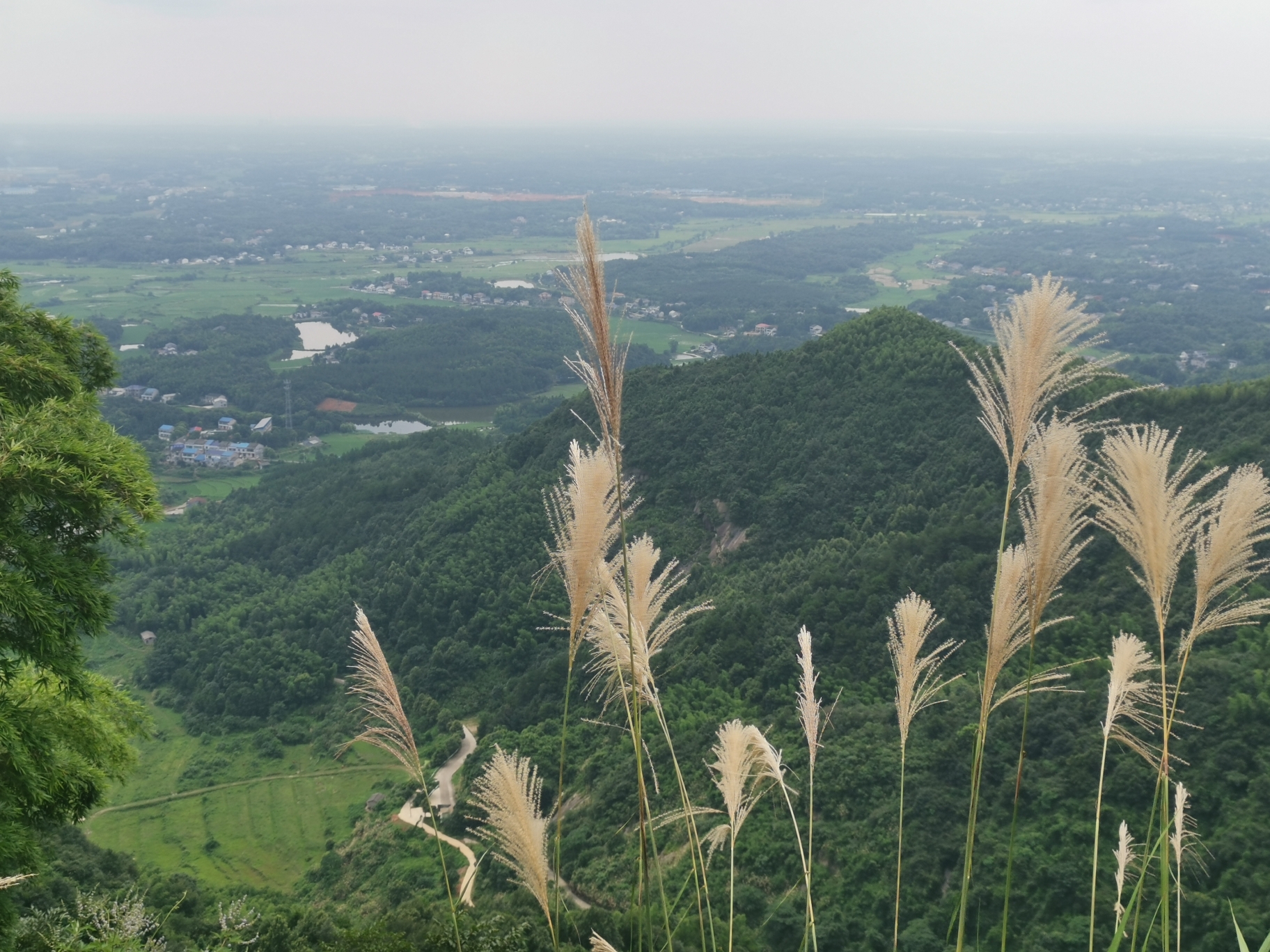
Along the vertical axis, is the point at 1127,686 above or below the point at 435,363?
above

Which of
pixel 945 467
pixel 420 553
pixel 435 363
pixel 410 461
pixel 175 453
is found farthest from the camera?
pixel 435 363

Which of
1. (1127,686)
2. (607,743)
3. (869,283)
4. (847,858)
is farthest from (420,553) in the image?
(869,283)

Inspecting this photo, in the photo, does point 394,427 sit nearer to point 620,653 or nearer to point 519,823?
point 620,653

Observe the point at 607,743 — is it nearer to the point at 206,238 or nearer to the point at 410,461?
the point at 410,461

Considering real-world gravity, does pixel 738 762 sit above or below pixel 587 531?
below

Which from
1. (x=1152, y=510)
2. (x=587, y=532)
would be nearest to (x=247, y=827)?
(x=587, y=532)

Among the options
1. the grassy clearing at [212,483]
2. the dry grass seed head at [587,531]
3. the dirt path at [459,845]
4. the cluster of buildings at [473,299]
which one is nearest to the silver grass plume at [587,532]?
the dry grass seed head at [587,531]

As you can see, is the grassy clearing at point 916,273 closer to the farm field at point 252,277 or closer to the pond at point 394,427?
the farm field at point 252,277
